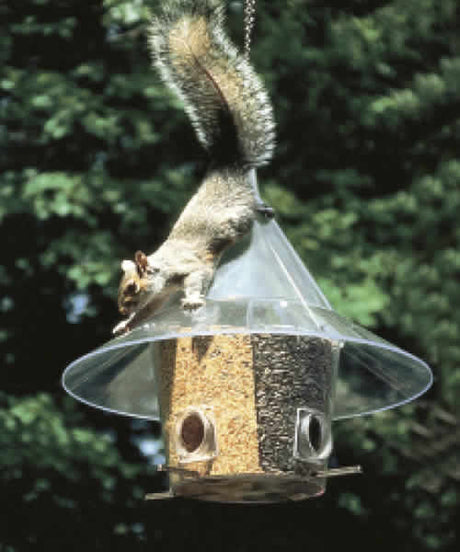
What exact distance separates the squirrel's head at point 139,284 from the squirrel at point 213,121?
1.3 inches

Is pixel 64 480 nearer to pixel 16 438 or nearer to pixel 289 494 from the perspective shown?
pixel 16 438

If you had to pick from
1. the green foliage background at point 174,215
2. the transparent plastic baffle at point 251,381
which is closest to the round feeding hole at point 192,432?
the transparent plastic baffle at point 251,381

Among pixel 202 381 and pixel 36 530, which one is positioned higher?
pixel 202 381

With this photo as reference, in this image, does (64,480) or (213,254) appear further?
(64,480)

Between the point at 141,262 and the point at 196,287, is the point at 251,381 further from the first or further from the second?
the point at 141,262

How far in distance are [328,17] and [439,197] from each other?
50.0 inches

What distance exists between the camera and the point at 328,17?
19.1 ft

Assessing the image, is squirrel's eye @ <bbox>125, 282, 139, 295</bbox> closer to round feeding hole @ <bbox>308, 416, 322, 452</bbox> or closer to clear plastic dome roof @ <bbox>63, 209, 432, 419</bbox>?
clear plastic dome roof @ <bbox>63, 209, 432, 419</bbox>

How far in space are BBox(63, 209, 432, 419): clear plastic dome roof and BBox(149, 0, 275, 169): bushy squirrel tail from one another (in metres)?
0.21

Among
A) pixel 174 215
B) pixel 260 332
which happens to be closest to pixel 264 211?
pixel 260 332

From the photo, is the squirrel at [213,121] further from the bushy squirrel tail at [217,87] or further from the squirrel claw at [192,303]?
the squirrel claw at [192,303]

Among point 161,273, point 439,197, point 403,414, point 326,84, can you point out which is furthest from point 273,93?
point 161,273

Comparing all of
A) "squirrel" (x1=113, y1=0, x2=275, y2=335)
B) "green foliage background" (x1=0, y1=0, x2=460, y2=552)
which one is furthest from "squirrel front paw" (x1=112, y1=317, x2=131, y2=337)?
"green foliage background" (x1=0, y1=0, x2=460, y2=552)

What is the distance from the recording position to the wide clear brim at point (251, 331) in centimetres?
231
